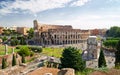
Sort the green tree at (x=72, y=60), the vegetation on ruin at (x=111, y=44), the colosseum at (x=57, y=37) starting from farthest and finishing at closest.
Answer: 1. the colosseum at (x=57, y=37)
2. the vegetation on ruin at (x=111, y=44)
3. the green tree at (x=72, y=60)

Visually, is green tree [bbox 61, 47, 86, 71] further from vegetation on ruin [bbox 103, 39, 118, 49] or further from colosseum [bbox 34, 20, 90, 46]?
colosseum [bbox 34, 20, 90, 46]

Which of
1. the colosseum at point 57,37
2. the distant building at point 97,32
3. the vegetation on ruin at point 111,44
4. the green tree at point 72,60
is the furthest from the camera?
the distant building at point 97,32

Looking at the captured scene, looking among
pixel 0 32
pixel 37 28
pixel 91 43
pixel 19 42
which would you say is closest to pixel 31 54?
pixel 91 43

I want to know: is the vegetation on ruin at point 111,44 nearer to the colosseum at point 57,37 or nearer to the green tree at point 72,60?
the colosseum at point 57,37

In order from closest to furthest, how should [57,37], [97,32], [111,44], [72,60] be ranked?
[72,60], [111,44], [57,37], [97,32]

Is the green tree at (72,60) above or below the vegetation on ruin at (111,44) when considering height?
above

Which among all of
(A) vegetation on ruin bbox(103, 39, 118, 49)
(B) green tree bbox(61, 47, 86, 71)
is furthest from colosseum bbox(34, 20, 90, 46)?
(B) green tree bbox(61, 47, 86, 71)

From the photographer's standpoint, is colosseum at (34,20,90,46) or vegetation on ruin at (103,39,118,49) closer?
vegetation on ruin at (103,39,118,49)

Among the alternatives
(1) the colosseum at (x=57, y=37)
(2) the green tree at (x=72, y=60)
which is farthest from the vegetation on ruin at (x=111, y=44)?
(2) the green tree at (x=72, y=60)

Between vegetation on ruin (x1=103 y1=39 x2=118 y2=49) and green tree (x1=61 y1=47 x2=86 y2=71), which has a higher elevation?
green tree (x1=61 y1=47 x2=86 y2=71)

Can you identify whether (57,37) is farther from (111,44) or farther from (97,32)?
(97,32)

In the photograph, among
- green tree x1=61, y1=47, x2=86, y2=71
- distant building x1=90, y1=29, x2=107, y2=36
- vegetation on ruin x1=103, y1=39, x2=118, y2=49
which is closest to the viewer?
green tree x1=61, y1=47, x2=86, y2=71

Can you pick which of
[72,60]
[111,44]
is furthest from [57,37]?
[72,60]

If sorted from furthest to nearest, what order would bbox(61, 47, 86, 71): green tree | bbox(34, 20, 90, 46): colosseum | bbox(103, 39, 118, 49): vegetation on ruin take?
bbox(34, 20, 90, 46): colosseum, bbox(103, 39, 118, 49): vegetation on ruin, bbox(61, 47, 86, 71): green tree
